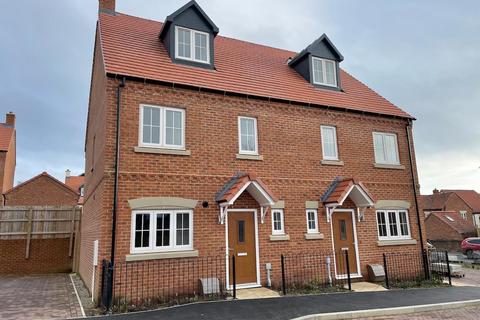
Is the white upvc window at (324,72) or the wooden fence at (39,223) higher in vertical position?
the white upvc window at (324,72)

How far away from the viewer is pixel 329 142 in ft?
43.3

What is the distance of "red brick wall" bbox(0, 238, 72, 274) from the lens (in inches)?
621

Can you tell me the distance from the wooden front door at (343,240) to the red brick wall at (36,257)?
12.8m

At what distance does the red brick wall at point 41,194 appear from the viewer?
95.3ft

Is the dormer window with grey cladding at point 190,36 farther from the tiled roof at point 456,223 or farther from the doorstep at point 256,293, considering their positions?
the tiled roof at point 456,223

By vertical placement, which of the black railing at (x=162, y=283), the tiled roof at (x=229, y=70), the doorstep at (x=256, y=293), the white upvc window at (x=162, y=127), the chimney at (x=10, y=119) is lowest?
the doorstep at (x=256, y=293)

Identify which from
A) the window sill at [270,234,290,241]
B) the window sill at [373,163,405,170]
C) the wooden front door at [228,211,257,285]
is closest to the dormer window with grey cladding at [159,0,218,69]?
the wooden front door at [228,211,257,285]

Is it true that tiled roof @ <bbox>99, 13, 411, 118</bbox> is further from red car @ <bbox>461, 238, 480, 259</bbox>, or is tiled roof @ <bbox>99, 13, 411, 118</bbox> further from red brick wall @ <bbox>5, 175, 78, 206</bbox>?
red brick wall @ <bbox>5, 175, 78, 206</bbox>

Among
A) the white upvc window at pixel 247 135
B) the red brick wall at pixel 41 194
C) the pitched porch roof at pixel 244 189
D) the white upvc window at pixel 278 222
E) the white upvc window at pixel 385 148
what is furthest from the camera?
the red brick wall at pixel 41 194

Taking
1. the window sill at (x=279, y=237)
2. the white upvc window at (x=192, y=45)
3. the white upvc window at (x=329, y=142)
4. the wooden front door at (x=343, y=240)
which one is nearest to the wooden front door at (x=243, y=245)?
the window sill at (x=279, y=237)

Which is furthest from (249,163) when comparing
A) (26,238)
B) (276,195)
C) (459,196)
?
(459,196)

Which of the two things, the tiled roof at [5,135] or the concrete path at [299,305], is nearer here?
the concrete path at [299,305]

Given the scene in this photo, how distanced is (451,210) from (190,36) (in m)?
48.3

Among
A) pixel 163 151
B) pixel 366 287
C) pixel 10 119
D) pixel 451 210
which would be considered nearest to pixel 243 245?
pixel 163 151
